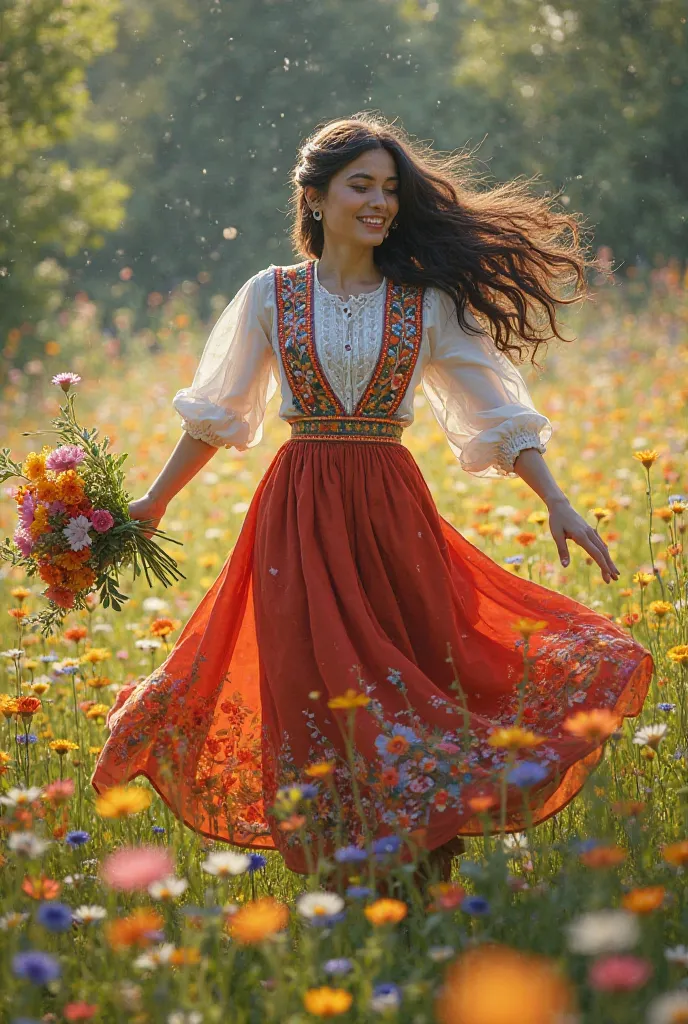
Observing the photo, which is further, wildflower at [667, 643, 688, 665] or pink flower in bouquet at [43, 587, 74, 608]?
pink flower in bouquet at [43, 587, 74, 608]

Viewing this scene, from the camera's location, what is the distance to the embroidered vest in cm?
273

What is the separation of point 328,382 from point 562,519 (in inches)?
24.3

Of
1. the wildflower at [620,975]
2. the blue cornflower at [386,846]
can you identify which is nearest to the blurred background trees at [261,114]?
the blue cornflower at [386,846]

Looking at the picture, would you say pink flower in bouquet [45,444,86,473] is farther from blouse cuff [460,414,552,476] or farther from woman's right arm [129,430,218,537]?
blouse cuff [460,414,552,476]

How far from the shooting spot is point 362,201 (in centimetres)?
281

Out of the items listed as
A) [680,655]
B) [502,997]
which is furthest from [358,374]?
[502,997]

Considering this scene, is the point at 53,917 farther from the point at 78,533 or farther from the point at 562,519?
the point at 562,519

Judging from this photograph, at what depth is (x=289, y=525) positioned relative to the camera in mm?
2670

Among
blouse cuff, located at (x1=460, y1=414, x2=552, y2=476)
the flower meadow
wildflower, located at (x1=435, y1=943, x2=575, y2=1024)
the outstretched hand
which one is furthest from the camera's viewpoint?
blouse cuff, located at (x1=460, y1=414, x2=552, y2=476)

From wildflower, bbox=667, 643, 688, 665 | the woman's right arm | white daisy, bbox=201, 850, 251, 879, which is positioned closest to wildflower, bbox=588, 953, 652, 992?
white daisy, bbox=201, 850, 251, 879

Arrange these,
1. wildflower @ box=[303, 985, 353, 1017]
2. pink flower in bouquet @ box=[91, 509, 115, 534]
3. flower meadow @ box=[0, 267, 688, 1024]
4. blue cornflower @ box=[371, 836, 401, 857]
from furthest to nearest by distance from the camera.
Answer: pink flower in bouquet @ box=[91, 509, 115, 534]
blue cornflower @ box=[371, 836, 401, 857]
flower meadow @ box=[0, 267, 688, 1024]
wildflower @ box=[303, 985, 353, 1017]

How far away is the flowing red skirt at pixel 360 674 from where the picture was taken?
2.29 metres

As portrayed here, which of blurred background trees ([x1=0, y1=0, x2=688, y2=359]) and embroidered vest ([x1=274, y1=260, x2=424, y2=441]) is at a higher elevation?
blurred background trees ([x1=0, y1=0, x2=688, y2=359])

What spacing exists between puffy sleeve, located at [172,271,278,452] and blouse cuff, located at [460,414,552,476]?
21.4 inches
